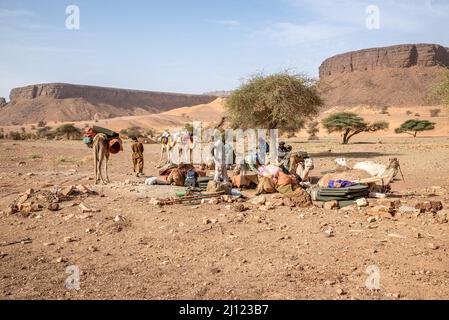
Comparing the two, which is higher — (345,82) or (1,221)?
(345,82)

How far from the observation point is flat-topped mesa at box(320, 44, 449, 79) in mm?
96812

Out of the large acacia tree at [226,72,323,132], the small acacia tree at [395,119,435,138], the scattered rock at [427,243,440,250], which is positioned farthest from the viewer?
the small acacia tree at [395,119,435,138]

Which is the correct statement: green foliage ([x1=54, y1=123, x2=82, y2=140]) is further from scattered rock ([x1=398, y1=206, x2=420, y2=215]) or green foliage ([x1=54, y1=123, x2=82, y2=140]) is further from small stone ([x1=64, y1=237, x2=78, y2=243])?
scattered rock ([x1=398, y1=206, x2=420, y2=215])

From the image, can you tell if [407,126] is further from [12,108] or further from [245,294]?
[12,108]

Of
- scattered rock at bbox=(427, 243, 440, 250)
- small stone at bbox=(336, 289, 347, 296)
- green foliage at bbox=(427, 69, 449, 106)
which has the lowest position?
small stone at bbox=(336, 289, 347, 296)

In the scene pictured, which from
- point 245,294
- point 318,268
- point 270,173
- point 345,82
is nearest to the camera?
point 245,294

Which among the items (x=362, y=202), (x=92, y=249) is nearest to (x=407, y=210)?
(x=362, y=202)

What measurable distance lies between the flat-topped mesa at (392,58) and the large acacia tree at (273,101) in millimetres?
82893

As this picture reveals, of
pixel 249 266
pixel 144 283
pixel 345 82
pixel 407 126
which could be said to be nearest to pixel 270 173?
pixel 249 266

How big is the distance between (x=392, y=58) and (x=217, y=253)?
340 feet

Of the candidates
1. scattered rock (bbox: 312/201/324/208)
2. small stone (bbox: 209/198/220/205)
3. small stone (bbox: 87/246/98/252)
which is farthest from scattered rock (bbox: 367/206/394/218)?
small stone (bbox: 87/246/98/252)

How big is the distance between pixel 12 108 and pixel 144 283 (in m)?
115

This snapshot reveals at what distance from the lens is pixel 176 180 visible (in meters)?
11.4

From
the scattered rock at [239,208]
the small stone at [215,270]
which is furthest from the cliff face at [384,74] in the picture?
the small stone at [215,270]
